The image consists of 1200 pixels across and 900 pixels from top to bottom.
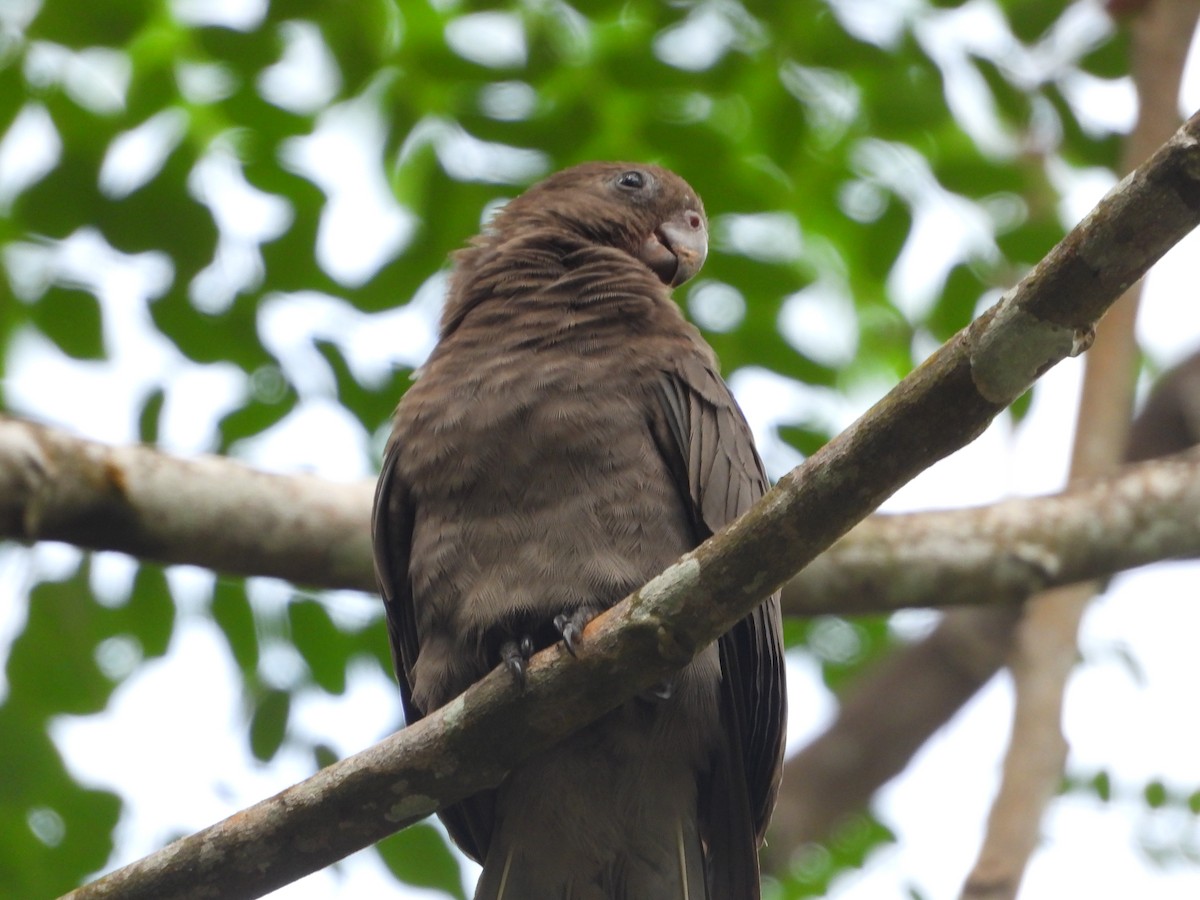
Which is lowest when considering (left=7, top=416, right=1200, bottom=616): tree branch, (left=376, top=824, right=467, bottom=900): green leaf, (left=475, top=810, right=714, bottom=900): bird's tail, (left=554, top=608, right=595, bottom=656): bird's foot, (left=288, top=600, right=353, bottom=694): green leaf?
(left=475, top=810, right=714, bottom=900): bird's tail

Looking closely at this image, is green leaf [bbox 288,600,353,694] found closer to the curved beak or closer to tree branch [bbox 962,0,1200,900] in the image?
the curved beak

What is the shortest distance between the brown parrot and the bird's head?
0.68 m

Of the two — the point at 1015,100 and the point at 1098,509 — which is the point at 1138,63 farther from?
the point at 1098,509

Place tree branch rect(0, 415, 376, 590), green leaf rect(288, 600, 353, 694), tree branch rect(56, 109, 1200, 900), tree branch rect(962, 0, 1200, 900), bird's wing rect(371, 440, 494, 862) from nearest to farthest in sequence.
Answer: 1. tree branch rect(56, 109, 1200, 900)
2. bird's wing rect(371, 440, 494, 862)
3. tree branch rect(0, 415, 376, 590)
4. tree branch rect(962, 0, 1200, 900)
5. green leaf rect(288, 600, 353, 694)

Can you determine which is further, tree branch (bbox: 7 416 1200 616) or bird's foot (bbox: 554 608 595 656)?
tree branch (bbox: 7 416 1200 616)

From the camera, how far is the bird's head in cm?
464

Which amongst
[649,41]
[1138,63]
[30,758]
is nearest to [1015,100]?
[1138,63]

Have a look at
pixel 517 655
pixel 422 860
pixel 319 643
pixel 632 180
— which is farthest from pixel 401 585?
pixel 632 180

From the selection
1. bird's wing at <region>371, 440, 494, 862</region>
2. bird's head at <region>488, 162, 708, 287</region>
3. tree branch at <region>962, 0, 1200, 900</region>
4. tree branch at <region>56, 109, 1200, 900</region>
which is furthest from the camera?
bird's head at <region>488, 162, 708, 287</region>

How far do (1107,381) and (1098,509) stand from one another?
1.80 feet

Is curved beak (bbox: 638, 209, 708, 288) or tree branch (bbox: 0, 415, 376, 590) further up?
curved beak (bbox: 638, 209, 708, 288)

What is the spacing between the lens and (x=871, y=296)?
18.3 feet

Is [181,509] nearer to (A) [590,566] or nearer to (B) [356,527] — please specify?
(B) [356,527]

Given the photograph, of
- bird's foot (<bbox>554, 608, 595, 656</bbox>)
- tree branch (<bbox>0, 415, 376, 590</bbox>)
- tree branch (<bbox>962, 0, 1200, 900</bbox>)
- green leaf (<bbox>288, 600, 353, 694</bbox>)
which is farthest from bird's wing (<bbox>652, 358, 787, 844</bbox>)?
green leaf (<bbox>288, 600, 353, 694</bbox>)
